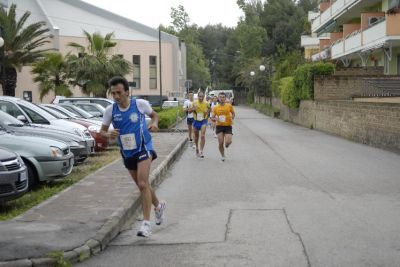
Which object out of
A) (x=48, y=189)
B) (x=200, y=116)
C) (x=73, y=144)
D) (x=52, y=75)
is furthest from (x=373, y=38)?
(x=48, y=189)

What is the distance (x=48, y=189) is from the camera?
10.7 meters

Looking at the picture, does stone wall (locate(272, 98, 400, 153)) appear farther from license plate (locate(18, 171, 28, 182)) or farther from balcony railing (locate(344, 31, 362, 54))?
license plate (locate(18, 171, 28, 182))

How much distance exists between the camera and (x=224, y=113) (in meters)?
16.0

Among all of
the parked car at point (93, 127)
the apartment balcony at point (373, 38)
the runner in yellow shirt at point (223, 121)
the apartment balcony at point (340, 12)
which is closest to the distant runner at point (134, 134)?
the runner in yellow shirt at point (223, 121)

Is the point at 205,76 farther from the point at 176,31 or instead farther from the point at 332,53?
the point at 332,53

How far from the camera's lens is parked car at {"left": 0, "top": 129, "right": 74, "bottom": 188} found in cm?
1009

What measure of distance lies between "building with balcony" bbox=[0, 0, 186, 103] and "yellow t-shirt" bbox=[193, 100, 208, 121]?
133ft

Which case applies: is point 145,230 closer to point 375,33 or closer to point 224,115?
point 224,115

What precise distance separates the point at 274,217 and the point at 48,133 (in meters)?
5.57

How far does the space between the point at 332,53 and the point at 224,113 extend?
26.7 m

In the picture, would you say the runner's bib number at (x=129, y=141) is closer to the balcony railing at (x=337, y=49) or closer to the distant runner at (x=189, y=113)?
the distant runner at (x=189, y=113)

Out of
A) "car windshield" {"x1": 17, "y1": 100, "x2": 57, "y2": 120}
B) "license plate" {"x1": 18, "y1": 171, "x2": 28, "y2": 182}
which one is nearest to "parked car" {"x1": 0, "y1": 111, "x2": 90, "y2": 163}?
"car windshield" {"x1": 17, "y1": 100, "x2": 57, "y2": 120}

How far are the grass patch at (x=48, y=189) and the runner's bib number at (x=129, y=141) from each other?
6.74 ft

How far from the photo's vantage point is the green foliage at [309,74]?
32.1 metres
